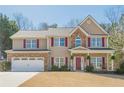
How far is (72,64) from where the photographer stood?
42.3 meters

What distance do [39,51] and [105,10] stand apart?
359 inches

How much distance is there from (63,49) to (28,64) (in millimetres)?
4173

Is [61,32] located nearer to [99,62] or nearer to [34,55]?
[34,55]

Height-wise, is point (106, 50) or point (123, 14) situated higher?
point (123, 14)

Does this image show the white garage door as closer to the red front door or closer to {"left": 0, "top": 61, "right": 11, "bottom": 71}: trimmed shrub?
{"left": 0, "top": 61, "right": 11, "bottom": 71}: trimmed shrub

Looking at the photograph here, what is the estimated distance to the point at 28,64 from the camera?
41781 mm

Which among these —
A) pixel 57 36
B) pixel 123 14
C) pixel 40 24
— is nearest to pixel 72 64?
pixel 57 36

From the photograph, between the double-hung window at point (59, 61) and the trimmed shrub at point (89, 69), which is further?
the double-hung window at point (59, 61)

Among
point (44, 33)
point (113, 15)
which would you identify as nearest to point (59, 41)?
point (44, 33)

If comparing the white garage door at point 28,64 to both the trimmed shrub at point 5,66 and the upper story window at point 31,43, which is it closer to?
the trimmed shrub at point 5,66

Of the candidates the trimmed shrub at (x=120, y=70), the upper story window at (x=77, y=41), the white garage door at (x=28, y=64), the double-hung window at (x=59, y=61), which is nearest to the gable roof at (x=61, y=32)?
the upper story window at (x=77, y=41)

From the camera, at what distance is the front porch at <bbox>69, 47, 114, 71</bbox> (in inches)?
1660

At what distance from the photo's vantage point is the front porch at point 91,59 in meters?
42.2
